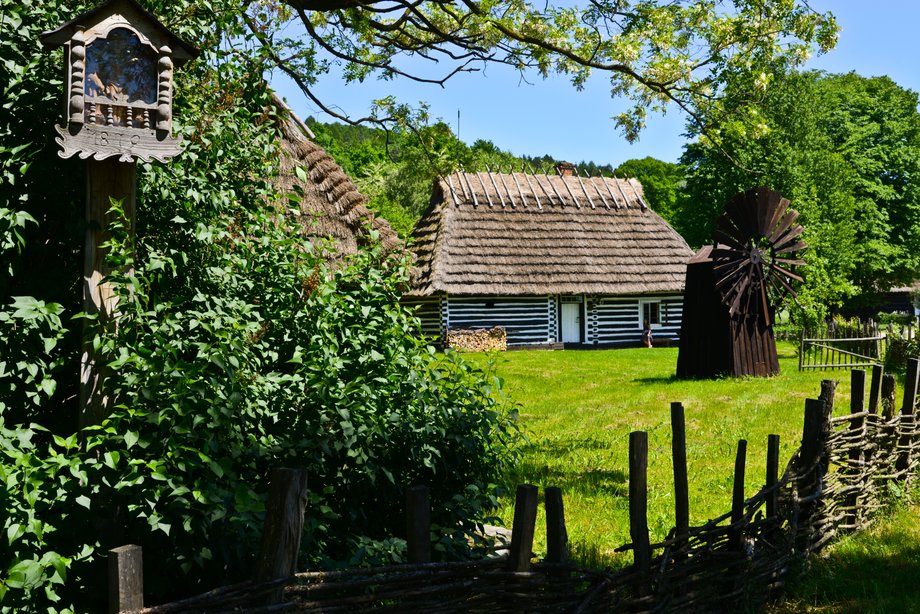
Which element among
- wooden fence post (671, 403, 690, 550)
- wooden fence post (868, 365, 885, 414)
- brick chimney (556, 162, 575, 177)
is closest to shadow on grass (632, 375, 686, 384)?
wooden fence post (868, 365, 885, 414)

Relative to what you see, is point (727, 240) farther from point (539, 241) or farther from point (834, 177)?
point (834, 177)

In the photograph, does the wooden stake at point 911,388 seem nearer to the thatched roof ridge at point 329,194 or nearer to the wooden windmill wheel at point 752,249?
the thatched roof ridge at point 329,194

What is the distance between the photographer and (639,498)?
3598mm

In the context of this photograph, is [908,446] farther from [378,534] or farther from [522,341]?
[522,341]

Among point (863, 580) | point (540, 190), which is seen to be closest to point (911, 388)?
point (863, 580)

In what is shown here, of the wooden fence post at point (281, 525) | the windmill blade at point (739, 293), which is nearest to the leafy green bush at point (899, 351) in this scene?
the windmill blade at point (739, 293)

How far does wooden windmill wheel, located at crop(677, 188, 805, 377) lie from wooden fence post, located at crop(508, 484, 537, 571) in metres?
12.5

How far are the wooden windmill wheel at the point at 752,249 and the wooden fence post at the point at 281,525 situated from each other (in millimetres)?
13257

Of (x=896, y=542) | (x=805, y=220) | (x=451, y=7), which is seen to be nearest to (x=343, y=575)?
(x=896, y=542)

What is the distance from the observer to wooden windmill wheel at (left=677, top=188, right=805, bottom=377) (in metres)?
15.1

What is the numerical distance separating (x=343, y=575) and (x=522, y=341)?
23927mm

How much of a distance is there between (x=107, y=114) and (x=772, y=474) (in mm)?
3765

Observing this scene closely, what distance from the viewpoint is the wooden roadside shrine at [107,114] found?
3660 millimetres

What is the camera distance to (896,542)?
546cm
